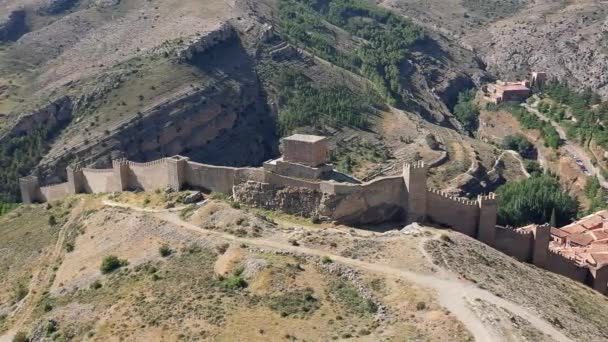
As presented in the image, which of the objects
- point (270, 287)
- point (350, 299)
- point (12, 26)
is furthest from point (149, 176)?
point (12, 26)

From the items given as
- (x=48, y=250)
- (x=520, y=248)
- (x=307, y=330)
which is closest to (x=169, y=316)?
(x=307, y=330)

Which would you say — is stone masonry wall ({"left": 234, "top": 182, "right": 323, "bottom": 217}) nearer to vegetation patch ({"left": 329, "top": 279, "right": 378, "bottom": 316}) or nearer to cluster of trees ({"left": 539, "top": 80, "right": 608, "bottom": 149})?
vegetation patch ({"left": 329, "top": 279, "right": 378, "bottom": 316})

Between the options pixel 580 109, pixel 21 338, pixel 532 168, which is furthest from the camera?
pixel 580 109

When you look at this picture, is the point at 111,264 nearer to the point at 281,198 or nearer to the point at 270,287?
the point at 281,198

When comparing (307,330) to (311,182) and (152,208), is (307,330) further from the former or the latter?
(152,208)

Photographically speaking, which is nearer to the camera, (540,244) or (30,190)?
(540,244)

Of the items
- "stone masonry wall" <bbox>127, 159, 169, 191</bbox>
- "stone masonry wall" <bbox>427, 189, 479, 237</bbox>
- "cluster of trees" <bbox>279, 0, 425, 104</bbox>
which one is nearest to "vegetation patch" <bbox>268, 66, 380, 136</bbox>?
"cluster of trees" <bbox>279, 0, 425, 104</bbox>
